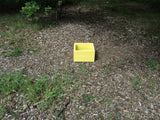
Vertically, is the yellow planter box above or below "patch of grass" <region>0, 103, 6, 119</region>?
above

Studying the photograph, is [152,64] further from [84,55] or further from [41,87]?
[41,87]

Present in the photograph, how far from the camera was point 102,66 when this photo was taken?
113 inches

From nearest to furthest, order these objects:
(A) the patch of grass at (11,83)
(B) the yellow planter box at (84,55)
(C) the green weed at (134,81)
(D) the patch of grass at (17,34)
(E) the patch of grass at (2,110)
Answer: (E) the patch of grass at (2,110)
(A) the patch of grass at (11,83)
(C) the green weed at (134,81)
(B) the yellow planter box at (84,55)
(D) the patch of grass at (17,34)

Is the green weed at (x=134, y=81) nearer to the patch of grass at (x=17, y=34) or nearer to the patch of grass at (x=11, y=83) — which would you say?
the patch of grass at (x=11, y=83)

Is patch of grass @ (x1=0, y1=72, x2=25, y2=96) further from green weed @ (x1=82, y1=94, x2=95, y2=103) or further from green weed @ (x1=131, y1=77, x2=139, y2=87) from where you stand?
green weed @ (x1=131, y1=77, x2=139, y2=87)

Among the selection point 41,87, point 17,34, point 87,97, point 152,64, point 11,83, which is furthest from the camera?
point 17,34

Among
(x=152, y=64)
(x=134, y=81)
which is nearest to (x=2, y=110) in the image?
(x=134, y=81)

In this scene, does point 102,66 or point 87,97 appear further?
point 102,66

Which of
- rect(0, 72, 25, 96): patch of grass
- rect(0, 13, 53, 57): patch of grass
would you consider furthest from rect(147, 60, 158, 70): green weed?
rect(0, 13, 53, 57): patch of grass

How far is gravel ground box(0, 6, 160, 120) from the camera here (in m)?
2.01

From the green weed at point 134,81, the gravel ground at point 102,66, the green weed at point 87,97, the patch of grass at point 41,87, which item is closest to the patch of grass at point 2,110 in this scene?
the gravel ground at point 102,66

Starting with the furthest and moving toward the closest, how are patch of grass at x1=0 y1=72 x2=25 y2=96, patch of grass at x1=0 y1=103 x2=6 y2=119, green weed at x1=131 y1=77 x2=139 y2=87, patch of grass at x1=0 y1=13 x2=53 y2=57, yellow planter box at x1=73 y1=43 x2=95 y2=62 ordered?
1. patch of grass at x1=0 y1=13 x2=53 y2=57
2. yellow planter box at x1=73 y1=43 x2=95 y2=62
3. green weed at x1=131 y1=77 x2=139 y2=87
4. patch of grass at x1=0 y1=72 x2=25 y2=96
5. patch of grass at x1=0 y1=103 x2=6 y2=119

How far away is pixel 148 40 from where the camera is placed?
3.98 m

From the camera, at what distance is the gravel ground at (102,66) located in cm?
201
